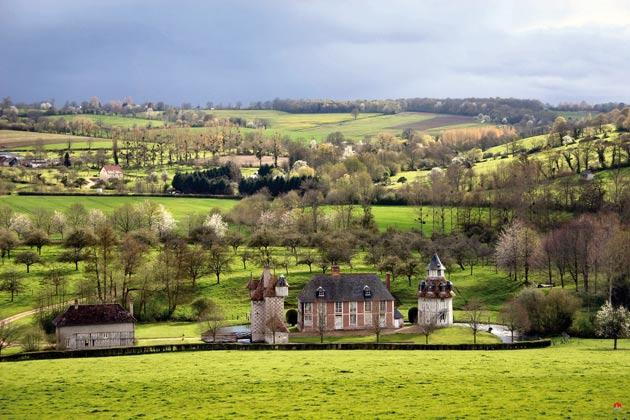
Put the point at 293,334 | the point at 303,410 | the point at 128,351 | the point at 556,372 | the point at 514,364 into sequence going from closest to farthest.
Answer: the point at 303,410 < the point at 556,372 < the point at 514,364 < the point at 128,351 < the point at 293,334

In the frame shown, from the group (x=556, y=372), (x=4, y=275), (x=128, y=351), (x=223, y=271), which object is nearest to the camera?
(x=556, y=372)

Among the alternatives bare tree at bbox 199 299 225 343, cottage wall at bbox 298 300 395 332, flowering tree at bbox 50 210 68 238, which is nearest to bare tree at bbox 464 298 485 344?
cottage wall at bbox 298 300 395 332

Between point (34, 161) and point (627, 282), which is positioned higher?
point (34, 161)

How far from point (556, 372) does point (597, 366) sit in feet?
11.0

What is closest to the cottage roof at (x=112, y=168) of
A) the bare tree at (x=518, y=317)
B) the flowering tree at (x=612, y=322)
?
the bare tree at (x=518, y=317)

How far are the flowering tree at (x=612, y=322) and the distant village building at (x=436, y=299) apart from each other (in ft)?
46.5

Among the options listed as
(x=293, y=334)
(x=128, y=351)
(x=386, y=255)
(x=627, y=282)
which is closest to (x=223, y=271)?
(x=386, y=255)

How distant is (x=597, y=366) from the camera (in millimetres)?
51781

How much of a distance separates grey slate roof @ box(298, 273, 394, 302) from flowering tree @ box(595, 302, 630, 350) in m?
19.2

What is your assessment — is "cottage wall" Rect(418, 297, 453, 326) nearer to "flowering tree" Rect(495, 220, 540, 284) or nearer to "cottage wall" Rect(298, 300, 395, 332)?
"cottage wall" Rect(298, 300, 395, 332)

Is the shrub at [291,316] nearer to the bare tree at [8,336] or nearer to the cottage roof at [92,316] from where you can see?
the cottage roof at [92,316]

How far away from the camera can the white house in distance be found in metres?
169

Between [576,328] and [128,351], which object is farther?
[576,328]

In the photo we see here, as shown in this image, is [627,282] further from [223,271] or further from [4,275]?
[4,275]
